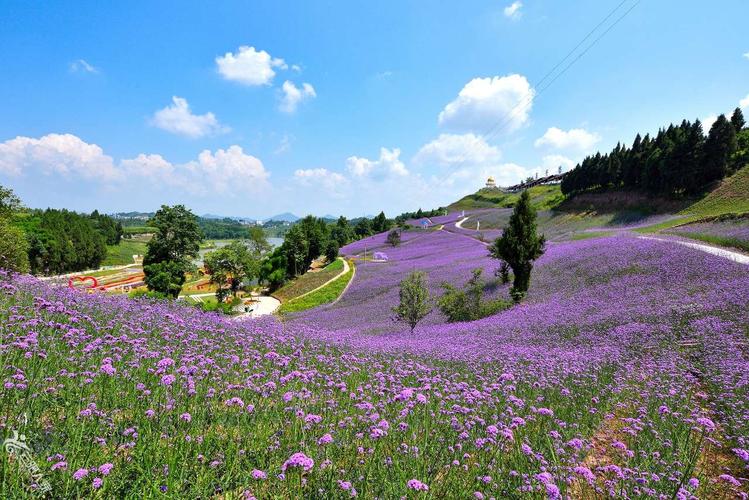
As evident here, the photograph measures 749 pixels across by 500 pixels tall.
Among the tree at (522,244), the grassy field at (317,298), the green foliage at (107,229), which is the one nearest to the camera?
the tree at (522,244)

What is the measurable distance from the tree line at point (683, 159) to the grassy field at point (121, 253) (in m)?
148

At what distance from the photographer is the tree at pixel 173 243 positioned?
49.3 metres

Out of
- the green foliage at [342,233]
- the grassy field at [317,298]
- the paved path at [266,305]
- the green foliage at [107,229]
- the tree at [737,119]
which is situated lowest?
the paved path at [266,305]

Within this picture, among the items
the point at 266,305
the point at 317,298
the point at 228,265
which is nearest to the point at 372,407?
the point at 317,298

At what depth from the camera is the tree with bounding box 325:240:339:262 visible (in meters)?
70.8

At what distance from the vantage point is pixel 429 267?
142ft

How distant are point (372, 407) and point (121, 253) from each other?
17048 cm

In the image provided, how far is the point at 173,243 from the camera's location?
52.2 metres

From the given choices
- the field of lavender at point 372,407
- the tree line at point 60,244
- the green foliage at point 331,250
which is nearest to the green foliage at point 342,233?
the green foliage at point 331,250

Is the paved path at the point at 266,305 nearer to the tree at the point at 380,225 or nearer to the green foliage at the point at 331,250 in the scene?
the green foliage at the point at 331,250

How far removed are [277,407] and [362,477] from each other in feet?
6.45

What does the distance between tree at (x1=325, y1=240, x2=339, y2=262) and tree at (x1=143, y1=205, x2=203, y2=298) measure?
24559 mm

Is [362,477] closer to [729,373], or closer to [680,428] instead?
[680,428]

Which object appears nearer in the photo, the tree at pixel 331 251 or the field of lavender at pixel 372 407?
the field of lavender at pixel 372 407
